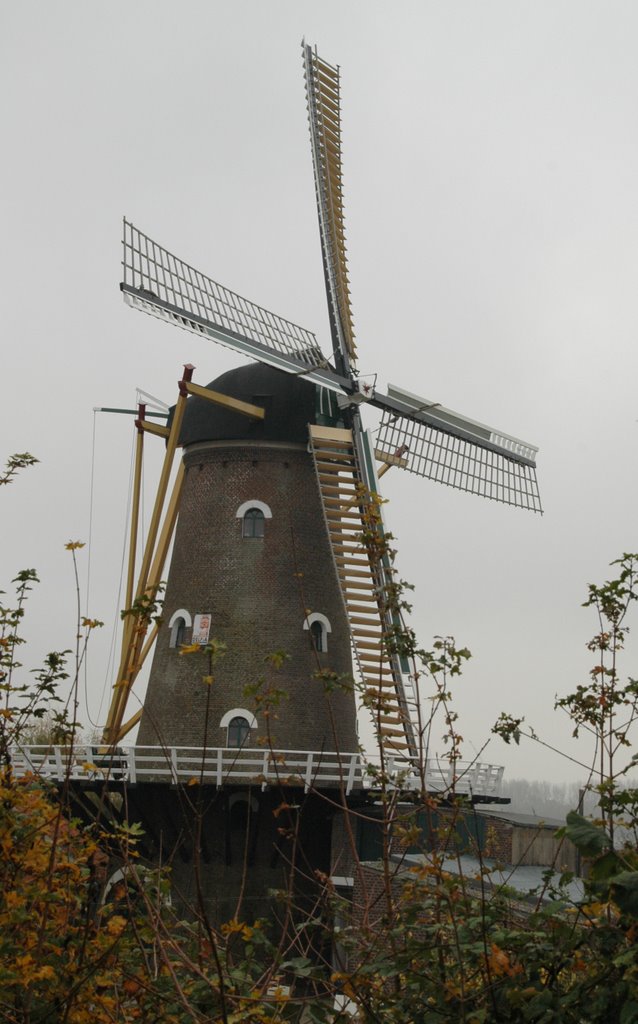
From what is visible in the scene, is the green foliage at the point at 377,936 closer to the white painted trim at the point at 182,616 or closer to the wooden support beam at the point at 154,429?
the white painted trim at the point at 182,616

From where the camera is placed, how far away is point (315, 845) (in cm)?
1592

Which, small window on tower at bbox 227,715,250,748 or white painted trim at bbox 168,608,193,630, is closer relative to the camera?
small window on tower at bbox 227,715,250,748

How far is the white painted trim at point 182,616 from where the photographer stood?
1719 cm

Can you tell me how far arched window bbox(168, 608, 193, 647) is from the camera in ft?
56.9

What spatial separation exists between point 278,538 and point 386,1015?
12.8 metres

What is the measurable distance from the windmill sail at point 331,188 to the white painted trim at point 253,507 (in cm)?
313

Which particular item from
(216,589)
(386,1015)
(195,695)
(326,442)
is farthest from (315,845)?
(386,1015)

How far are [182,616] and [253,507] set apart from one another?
1.98 m

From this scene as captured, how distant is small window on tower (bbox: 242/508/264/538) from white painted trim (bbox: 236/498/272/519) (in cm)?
4

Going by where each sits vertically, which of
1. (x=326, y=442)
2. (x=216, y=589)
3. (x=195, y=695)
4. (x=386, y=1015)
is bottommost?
(x=386, y=1015)

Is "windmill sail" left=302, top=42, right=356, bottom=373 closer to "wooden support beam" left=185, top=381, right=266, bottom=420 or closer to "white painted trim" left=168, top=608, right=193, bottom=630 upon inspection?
"wooden support beam" left=185, top=381, right=266, bottom=420

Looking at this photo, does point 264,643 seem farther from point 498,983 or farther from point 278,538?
point 498,983

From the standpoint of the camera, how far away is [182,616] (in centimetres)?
1731

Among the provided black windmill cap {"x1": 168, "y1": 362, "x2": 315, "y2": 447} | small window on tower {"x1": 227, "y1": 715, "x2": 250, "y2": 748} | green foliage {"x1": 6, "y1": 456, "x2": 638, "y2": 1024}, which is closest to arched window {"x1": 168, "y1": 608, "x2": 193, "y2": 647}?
small window on tower {"x1": 227, "y1": 715, "x2": 250, "y2": 748}
